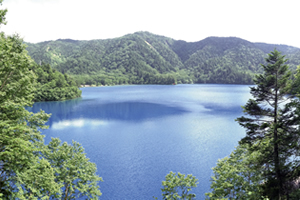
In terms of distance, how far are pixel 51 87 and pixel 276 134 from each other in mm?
112569

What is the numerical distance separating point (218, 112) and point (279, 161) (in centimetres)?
5831

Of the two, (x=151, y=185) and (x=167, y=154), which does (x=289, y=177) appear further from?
(x=167, y=154)

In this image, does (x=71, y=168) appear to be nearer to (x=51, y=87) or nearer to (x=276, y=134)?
(x=276, y=134)

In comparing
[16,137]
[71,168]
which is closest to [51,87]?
[71,168]

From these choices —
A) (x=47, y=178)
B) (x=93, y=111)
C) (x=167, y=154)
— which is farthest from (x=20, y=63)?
(x=93, y=111)

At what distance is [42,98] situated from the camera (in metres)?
104

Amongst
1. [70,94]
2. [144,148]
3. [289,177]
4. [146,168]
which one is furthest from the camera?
[70,94]

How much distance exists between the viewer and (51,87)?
4279 inches

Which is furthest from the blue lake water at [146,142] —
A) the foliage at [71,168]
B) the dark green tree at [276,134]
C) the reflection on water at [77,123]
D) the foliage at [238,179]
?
the dark green tree at [276,134]

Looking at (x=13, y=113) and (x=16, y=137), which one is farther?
(x=13, y=113)

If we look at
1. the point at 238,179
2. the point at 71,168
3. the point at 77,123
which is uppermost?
the point at 71,168

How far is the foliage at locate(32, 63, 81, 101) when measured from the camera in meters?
104

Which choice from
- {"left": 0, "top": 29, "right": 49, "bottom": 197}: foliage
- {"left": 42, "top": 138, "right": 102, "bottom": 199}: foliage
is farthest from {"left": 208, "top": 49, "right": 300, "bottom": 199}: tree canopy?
{"left": 0, "top": 29, "right": 49, "bottom": 197}: foliage

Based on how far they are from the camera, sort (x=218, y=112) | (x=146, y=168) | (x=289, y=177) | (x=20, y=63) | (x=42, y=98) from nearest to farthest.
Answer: (x=20, y=63)
(x=289, y=177)
(x=146, y=168)
(x=218, y=112)
(x=42, y=98)
